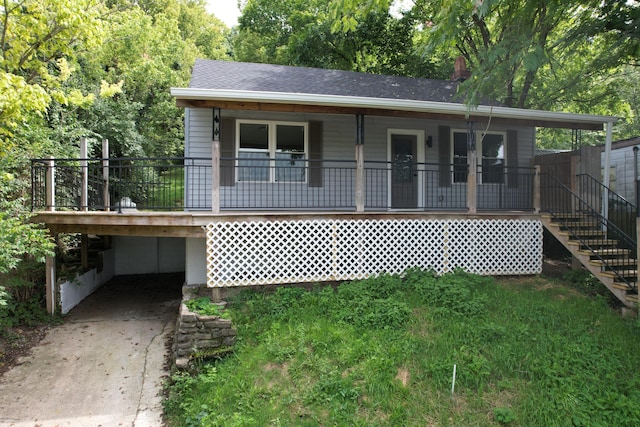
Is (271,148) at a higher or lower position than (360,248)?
higher

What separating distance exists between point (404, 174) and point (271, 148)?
10.4 feet

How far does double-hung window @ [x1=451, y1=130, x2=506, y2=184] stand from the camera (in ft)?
30.3

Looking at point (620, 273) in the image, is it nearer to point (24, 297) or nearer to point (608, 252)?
point (608, 252)

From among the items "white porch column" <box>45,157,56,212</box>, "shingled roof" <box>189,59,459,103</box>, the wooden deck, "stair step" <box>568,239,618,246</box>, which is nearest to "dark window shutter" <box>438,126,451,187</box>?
"shingled roof" <box>189,59,459,103</box>

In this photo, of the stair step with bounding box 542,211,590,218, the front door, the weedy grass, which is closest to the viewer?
the weedy grass

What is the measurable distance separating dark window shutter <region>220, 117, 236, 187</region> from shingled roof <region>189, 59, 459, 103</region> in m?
0.76

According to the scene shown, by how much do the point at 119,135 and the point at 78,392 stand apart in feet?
31.8

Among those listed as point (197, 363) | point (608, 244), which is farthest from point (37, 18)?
point (608, 244)

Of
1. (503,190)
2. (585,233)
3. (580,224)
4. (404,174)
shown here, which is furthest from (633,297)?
(404,174)

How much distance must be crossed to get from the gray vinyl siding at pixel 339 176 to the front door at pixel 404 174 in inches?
7.6

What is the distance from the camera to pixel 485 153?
951 centimetres

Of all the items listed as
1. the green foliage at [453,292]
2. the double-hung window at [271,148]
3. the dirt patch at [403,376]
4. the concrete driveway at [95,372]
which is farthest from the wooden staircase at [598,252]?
the concrete driveway at [95,372]

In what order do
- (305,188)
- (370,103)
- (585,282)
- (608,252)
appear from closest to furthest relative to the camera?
(608,252), (370,103), (585,282), (305,188)

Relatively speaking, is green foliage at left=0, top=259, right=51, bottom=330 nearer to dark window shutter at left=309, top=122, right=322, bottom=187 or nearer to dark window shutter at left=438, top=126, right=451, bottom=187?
dark window shutter at left=309, top=122, right=322, bottom=187
